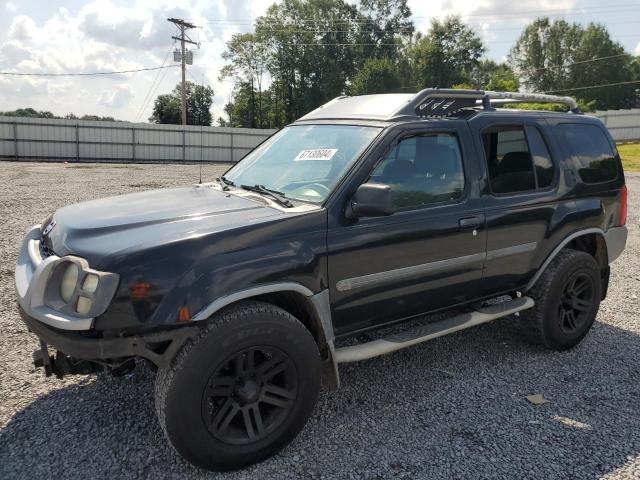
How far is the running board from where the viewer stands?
3.25 meters

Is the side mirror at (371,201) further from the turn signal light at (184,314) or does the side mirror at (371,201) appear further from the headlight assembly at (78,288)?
the headlight assembly at (78,288)

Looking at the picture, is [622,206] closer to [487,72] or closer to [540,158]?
[540,158]

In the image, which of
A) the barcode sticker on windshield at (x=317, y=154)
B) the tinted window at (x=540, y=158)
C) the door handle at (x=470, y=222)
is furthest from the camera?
the tinted window at (x=540, y=158)

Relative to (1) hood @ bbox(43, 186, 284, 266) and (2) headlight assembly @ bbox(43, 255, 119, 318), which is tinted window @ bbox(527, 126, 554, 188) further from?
(2) headlight assembly @ bbox(43, 255, 119, 318)

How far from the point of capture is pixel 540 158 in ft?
14.2

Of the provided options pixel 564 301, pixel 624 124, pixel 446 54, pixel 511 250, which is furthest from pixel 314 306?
pixel 446 54

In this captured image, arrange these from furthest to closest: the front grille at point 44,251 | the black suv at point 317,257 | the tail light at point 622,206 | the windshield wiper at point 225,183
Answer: the tail light at point 622,206, the windshield wiper at point 225,183, the front grille at point 44,251, the black suv at point 317,257

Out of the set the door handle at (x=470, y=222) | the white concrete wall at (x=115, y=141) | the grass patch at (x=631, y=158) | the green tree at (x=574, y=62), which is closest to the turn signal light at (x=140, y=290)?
the door handle at (x=470, y=222)

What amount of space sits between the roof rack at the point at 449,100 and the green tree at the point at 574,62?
69800mm

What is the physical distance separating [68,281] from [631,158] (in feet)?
102

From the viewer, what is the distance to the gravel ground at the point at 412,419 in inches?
114

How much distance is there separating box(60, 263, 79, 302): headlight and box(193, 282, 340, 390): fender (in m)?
0.66

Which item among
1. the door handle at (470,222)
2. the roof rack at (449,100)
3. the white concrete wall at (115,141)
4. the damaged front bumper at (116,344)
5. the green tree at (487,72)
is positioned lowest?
the damaged front bumper at (116,344)

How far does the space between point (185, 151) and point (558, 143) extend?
28077mm
